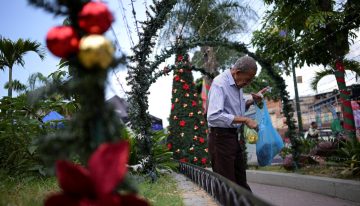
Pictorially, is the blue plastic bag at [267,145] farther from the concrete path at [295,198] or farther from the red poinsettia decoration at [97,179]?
the red poinsettia decoration at [97,179]

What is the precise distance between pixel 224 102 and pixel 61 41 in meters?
2.85

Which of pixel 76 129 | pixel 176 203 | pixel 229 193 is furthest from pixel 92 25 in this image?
pixel 176 203

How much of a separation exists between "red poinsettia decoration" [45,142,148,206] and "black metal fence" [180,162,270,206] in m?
0.74

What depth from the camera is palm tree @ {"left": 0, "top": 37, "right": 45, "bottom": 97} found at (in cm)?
755

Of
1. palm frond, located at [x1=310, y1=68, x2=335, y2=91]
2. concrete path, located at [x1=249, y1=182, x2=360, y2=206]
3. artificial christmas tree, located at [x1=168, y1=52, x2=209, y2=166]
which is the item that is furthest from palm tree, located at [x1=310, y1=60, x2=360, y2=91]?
concrete path, located at [x1=249, y1=182, x2=360, y2=206]

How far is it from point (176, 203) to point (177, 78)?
26.6 feet

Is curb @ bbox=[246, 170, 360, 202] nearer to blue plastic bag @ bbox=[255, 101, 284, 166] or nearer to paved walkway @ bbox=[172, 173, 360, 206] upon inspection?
paved walkway @ bbox=[172, 173, 360, 206]

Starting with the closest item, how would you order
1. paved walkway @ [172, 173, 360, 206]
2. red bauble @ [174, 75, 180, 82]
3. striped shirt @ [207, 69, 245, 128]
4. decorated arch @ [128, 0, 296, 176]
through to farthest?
striped shirt @ [207, 69, 245, 128]
paved walkway @ [172, 173, 360, 206]
decorated arch @ [128, 0, 296, 176]
red bauble @ [174, 75, 180, 82]

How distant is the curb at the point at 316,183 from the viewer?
5533 mm

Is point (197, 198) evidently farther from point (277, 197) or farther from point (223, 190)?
point (277, 197)

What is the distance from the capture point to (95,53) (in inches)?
46.5

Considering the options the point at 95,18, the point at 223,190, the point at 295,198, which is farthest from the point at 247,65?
the point at 295,198

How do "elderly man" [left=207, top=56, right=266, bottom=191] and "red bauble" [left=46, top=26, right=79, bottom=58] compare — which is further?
"elderly man" [left=207, top=56, right=266, bottom=191]

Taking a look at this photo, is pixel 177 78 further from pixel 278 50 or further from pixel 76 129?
pixel 76 129
